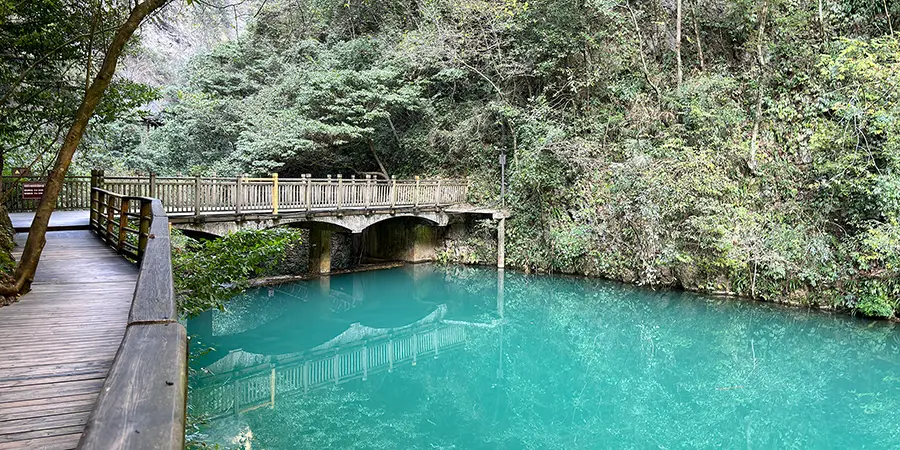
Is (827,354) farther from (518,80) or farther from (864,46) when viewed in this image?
(518,80)

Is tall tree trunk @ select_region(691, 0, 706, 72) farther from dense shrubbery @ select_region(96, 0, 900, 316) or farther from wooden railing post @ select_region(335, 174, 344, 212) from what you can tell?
wooden railing post @ select_region(335, 174, 344, 212)

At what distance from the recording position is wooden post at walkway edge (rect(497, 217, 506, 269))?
52.4 ft

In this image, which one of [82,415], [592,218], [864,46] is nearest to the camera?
[82,415]

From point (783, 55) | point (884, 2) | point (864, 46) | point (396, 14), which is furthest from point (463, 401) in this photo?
point (396, 14)

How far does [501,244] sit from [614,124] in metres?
4.77

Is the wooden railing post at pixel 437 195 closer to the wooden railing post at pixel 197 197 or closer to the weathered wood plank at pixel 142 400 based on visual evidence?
the wooden railing post at pixel 197 197

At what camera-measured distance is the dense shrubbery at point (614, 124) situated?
10.5 metres

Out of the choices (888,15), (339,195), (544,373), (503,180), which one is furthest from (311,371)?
(888,15)

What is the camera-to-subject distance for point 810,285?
10961 millimetres

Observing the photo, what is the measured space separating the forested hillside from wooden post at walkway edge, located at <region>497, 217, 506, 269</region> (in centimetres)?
26

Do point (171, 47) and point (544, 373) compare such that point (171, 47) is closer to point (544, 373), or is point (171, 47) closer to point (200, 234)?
point (200, 234)

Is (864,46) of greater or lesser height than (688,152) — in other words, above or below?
above

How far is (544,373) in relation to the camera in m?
8.62

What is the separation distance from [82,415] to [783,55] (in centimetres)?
1497
